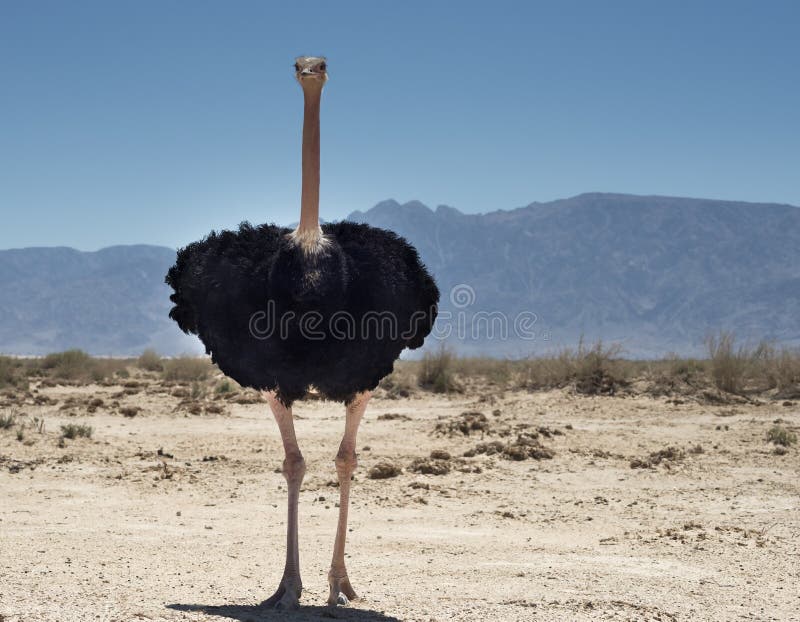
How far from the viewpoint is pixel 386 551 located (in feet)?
27.6

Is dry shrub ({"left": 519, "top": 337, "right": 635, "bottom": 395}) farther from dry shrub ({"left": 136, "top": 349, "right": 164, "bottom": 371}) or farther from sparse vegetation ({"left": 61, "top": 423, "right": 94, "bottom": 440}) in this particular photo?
dry shrub ({"left": 136, "top": 349, "right": 164, "bottom": 371})

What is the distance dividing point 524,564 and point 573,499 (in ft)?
11.8

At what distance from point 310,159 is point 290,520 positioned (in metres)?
2.18

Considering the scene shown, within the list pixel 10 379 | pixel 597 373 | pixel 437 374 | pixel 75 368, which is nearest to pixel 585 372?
pixel 597 373

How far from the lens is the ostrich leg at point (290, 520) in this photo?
6.13m

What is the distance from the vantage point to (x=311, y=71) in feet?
20.6

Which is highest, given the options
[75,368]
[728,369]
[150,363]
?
[728,369]

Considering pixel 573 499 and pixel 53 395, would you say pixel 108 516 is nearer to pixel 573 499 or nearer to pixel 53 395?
pixel 573 499

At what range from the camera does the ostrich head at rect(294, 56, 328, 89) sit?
628cm

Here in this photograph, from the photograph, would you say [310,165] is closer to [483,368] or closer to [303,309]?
[303,309]

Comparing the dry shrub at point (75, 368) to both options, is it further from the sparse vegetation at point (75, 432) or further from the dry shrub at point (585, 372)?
the sparse vegetation at point (75, 432)

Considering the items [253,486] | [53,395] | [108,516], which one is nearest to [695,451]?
[253,486]

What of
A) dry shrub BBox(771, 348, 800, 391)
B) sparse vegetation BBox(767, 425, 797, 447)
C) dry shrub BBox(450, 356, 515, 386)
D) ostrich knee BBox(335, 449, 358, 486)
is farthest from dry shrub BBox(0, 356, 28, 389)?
ostrich knee BBox(335, 449, 358, 486)

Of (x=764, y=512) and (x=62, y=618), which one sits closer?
(x=62, y=618)
